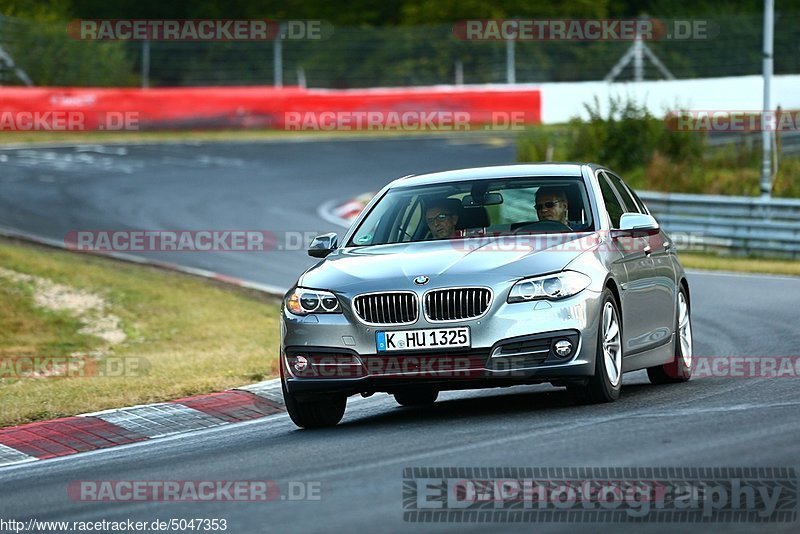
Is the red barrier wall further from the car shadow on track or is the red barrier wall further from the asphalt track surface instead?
the car shadow on track

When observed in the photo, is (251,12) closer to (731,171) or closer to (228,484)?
(731,171)

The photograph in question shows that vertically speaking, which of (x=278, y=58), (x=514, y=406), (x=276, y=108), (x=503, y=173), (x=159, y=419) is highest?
(x=278, y=58)

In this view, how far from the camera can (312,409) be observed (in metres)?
9.94

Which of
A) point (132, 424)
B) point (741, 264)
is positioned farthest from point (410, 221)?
point (741, 264)

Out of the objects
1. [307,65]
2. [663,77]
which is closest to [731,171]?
[663,77]

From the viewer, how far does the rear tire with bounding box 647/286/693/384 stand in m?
11.5

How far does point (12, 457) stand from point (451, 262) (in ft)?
9.84

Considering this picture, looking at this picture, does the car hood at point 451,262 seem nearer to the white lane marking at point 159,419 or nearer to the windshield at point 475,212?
the windshield at point 475,212

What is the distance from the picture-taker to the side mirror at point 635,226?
10258 mm

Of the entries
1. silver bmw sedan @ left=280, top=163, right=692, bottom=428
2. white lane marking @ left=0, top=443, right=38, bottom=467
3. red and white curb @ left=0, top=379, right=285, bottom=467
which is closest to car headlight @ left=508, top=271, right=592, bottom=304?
silver bmw sedan @ left=280, top=163, right=692, bottom=428

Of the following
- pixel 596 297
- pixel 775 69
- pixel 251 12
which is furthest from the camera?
pixel 251 12

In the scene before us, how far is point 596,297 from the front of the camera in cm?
947

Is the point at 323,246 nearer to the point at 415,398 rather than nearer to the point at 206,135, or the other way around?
the point at 415,398

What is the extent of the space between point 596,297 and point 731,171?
2307 centimetres
